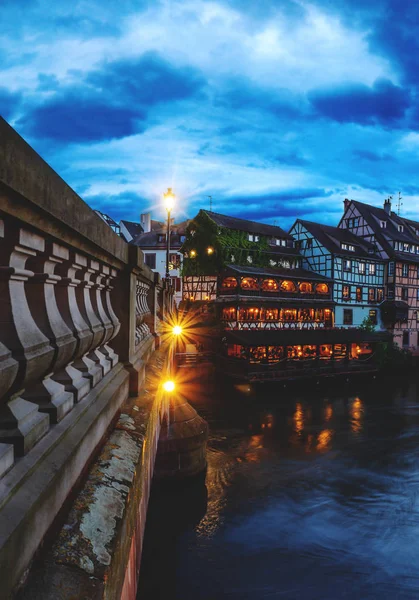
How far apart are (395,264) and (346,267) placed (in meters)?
6.26

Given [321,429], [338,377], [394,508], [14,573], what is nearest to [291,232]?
[338,377]

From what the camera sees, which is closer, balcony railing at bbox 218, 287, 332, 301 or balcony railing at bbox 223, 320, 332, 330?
balcony railing at bbox 218, 287, 332, 301

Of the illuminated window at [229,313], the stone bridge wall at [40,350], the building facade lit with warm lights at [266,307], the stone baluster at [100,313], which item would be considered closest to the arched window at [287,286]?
the building facade lit with warm lights at [266,307]

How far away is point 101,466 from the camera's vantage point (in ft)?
7.80

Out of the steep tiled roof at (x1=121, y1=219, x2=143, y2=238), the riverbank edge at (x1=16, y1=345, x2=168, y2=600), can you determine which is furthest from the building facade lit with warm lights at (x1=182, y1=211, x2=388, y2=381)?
the riverbank edge at (x1=16, y1=345, x2=168, y2=600)

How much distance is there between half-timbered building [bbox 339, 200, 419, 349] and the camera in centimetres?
4506

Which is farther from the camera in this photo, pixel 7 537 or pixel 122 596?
pixel 122 596

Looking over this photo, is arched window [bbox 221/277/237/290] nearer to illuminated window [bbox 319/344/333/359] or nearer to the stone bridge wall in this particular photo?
illuminated window [bbox 319/344/333/359]

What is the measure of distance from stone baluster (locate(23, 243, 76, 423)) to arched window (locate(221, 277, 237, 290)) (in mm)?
34847

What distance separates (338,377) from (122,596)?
3812cm

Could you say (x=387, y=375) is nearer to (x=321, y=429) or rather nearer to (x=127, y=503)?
(x=321, y=429)

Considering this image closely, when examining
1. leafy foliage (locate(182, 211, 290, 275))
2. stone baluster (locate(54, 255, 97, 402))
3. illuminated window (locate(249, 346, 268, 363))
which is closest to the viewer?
stone baluster (locate(54, 255, 97, 402))

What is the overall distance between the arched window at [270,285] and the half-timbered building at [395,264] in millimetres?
13711

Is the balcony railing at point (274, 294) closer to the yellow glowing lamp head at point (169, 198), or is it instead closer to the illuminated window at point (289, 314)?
the illuminated window at point (289, 314)
